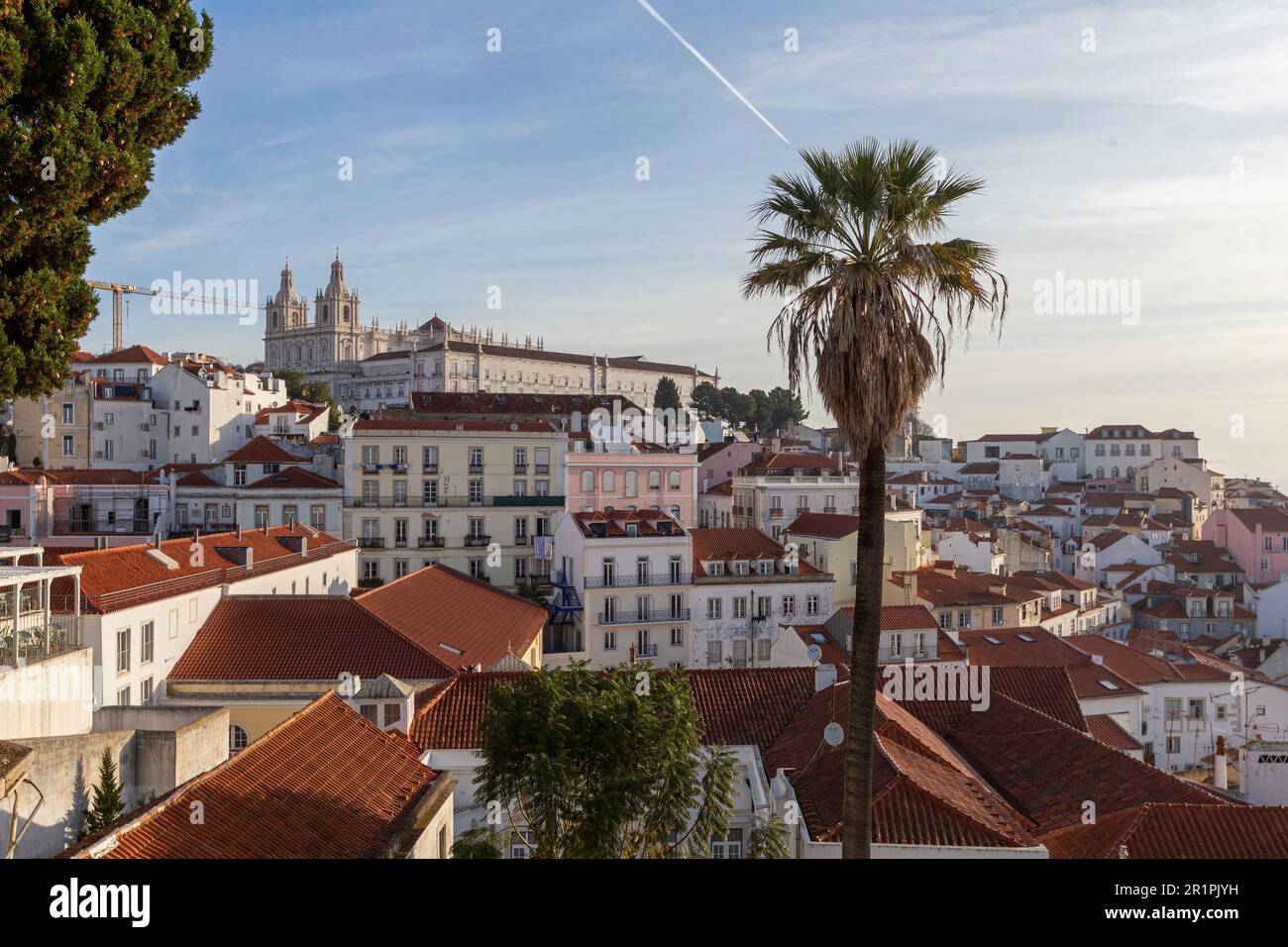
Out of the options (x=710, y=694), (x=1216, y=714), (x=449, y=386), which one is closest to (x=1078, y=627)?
(x=1216, y=714)

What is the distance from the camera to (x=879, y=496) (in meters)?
12.2

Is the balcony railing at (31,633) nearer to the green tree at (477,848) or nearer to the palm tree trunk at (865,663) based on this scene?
the green tree at (477,848)

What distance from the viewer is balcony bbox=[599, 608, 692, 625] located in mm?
51094

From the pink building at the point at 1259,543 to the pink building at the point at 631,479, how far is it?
58749mm

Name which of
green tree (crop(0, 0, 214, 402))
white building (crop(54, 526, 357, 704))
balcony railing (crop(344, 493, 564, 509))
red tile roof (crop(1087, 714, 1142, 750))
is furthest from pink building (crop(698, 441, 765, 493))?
green tree (crop(0, 0, 214, 402))

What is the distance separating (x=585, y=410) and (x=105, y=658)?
6630cm

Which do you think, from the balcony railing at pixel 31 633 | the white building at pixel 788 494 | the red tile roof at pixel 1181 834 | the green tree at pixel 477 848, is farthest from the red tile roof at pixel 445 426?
the green tree at pixel 477 848

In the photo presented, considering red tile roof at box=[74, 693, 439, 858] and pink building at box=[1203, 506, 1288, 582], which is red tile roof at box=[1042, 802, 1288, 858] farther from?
pink building at box=[1203, 506, 1288, 582]

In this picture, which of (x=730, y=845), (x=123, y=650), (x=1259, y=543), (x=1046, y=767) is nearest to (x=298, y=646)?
(x=123, y=650)

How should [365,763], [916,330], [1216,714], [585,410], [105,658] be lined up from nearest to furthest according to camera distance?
1. [916,330]
2. [365,763]
3. [105,658]
4. [1216,714]
5. [585,410]

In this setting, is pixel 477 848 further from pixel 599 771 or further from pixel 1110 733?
pixel 1110 733
